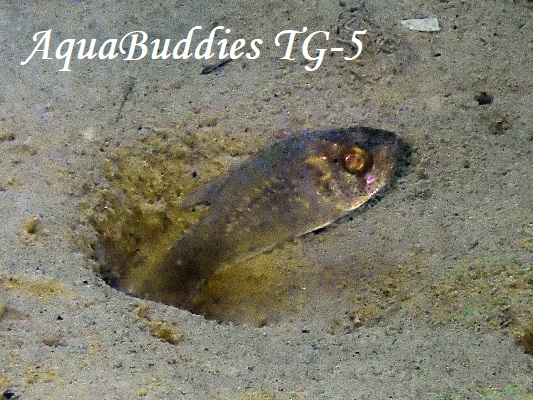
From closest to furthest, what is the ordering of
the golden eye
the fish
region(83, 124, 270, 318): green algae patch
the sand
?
the sand → region(83, 124, 270, 318): green algae patch → the fish → the golden eye

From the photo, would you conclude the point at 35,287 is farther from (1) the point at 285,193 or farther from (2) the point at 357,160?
(2) the point at 357,160

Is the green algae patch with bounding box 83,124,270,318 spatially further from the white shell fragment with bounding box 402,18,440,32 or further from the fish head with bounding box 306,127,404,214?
the white shell fragment with bounding box 402,18,440,32

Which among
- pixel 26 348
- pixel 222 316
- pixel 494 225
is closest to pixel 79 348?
pixel 26 348

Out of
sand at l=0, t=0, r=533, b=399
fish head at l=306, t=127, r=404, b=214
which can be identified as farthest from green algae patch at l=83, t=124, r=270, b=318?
fish head at l=306, t=127, r=404, b=214

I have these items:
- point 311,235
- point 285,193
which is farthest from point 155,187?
point 311,235

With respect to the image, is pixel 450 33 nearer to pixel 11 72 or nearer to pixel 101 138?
pixel 101 138

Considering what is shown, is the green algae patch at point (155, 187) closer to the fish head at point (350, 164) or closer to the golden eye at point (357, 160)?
the fish head at point (350, 164)
